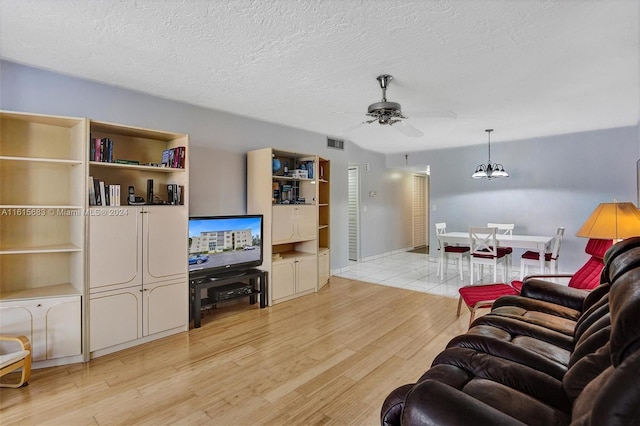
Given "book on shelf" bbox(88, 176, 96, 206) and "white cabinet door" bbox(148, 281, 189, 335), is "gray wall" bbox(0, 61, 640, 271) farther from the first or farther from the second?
"white cabinet door" bbox(148, 281, 189, 335)

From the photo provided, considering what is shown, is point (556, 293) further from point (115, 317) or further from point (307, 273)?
point (115, 317)

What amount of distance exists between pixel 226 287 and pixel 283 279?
79cm

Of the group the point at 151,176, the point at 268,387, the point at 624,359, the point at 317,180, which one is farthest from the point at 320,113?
the point at 624,359

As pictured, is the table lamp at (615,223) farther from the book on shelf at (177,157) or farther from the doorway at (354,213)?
the doorway at (354,213)

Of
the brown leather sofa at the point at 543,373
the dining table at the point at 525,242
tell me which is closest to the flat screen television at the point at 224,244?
the brown leather sofa at the point at 543,373

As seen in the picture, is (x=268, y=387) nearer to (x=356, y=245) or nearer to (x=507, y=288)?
(x=507, y=288)

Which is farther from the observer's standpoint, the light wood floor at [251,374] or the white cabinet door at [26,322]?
the white cabinet door at [26,322]

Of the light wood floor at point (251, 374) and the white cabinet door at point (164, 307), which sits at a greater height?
the white cabinet door at point (164, 307)

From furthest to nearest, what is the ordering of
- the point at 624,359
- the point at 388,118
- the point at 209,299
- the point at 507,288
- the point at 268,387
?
the point at 209,299, the point at 507,288, the point at 388,118, the point at 268,387, the point at 624,359

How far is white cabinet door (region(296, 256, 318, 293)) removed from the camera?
449cm

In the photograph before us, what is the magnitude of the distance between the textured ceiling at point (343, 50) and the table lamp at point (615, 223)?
124 cm

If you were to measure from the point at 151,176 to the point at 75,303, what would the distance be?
4.63ft

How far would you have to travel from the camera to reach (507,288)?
3.32 m

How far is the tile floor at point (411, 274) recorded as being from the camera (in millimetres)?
5016
